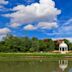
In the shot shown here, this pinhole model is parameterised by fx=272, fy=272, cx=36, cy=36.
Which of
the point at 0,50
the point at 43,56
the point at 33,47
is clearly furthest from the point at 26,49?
the point at 43,56

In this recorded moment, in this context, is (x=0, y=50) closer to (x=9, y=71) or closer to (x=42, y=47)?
(x=42, y=47)

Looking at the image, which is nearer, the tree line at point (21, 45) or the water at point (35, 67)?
the water at point (35, 67)

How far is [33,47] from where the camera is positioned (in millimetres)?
74562

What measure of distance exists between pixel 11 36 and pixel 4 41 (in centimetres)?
297

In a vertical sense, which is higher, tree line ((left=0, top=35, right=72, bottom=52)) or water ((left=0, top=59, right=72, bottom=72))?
tree line ((left=0, top=35, right=72, bottom=52))

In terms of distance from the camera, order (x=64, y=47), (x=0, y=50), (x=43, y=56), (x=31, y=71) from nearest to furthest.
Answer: (x=31, y=71) < (x=43, y=56) < (x=0, y=50) < (x=64, y=47)

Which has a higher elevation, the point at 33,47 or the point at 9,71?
the point at 33,47

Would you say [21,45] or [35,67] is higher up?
[21,45]

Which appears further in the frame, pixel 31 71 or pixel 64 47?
pixel 64 47

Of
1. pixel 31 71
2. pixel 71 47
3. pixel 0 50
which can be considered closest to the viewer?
pixel 31 71

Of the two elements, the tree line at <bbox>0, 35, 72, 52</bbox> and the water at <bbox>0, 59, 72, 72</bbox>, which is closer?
the water at <bbox>0, 59, 72, 72</bbox>

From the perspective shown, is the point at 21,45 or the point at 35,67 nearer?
the point at 35,67

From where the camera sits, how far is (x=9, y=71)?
2411cm

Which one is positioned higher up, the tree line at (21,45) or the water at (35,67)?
the tree line at (21,45)
